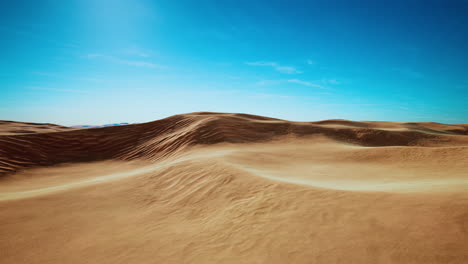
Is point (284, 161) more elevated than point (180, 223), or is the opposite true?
point (284, 161)

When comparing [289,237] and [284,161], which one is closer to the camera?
[289,237]

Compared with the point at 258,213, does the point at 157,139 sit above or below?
above

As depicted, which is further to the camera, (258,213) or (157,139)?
(157,139)

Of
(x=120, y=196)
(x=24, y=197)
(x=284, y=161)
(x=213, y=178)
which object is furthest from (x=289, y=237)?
(x=24, y=197)

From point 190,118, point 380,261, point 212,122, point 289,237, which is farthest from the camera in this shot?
point 190,118

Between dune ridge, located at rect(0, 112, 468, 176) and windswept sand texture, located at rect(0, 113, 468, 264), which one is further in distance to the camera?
dune ridge, located at rect(0, 112, 468, 176)

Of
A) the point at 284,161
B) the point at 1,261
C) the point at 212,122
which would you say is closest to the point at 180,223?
the point at 1,261

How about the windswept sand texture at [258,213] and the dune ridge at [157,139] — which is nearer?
the windswept sand texture at [258,213]

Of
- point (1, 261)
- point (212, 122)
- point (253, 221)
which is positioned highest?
point (212, 122)

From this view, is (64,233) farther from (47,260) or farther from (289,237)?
(289,237)

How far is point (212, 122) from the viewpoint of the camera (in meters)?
14.8

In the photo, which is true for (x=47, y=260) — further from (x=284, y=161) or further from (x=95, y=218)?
(x=284, y=161)

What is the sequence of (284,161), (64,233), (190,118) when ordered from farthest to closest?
1. (190,118)
2. (284,161)
3. (64,233)

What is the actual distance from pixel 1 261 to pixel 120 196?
276 centimetres
